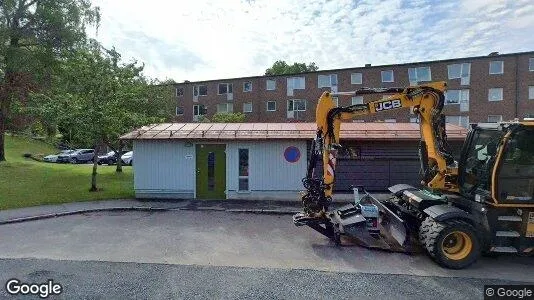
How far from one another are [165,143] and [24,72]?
52.9 ft

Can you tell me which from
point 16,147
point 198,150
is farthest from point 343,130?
point 16,147

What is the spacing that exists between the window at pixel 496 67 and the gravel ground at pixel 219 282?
36193 millimetres

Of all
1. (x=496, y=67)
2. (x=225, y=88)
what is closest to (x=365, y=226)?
(x=496, y=67)

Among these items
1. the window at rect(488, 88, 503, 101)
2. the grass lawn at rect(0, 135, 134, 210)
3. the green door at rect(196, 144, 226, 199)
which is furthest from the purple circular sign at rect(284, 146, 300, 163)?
the window at rect(488, 88, 503, 101)

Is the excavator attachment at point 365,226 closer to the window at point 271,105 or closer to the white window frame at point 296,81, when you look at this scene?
the white window frame at point 296,81

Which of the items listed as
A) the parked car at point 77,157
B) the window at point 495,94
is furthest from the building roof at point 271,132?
the window at point 495,94

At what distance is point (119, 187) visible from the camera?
14992mm

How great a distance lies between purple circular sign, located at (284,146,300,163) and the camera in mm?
12570

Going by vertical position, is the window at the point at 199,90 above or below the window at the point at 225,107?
above

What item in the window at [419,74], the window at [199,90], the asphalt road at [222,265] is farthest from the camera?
the window at [199,90]

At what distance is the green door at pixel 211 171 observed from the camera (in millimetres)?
12648

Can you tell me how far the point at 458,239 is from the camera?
6492mm

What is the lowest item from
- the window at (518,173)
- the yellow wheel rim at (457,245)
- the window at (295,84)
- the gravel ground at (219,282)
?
the gravel ground at (219,282)

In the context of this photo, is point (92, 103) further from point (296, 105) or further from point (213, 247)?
point (296, 105)
